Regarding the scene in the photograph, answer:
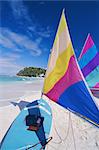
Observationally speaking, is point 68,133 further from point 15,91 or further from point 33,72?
point 33,72

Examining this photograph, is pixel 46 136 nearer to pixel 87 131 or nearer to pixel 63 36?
pixel 87 131

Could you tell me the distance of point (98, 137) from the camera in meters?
3.68

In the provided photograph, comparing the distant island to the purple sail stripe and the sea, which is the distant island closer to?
the sea

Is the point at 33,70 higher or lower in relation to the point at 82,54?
higher

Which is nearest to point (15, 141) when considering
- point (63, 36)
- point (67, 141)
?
point (67, 141)

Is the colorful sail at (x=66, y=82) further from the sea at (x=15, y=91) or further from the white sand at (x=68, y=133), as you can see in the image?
the sea at (x=15, y=91)

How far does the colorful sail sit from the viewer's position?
296cm

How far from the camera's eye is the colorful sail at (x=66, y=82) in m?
2.96

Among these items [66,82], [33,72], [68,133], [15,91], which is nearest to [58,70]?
[66,82]

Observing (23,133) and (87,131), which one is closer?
(23,133)

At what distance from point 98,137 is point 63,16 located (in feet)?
7.98

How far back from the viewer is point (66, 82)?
332 centimetres

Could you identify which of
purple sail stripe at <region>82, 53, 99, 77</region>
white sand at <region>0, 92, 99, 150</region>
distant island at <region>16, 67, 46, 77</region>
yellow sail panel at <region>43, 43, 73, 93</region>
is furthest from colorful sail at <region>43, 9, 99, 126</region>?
distant island at <region>16, 67, 46, 77</region>

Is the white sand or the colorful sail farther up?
the colorful sail
